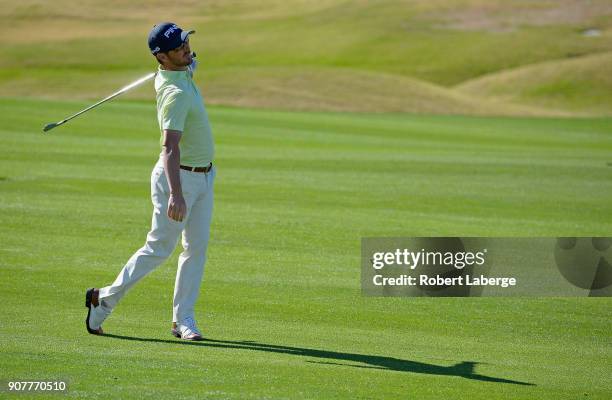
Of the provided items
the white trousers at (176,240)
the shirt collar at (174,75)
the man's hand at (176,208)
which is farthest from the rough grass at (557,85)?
the man's hand at (176,208)

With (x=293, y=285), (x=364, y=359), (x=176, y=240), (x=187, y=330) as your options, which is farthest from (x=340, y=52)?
(x=364, y=359)

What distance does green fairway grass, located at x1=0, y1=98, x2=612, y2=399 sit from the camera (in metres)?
7.02

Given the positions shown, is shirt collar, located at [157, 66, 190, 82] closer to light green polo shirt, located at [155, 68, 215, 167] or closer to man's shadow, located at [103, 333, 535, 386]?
light green polo shirt, located at [155, 68, 215, 167]

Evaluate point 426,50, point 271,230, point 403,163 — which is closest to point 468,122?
point 403,163

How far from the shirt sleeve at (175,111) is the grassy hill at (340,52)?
37.8 meters

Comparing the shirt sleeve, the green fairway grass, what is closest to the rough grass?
the green fairway grass

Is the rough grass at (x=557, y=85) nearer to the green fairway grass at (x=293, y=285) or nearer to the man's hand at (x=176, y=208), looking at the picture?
the green fairway grass at (x=293, y=285)

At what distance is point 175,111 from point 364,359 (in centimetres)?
222

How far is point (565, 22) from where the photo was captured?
89.5 m

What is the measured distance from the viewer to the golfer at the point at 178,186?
7.70 m

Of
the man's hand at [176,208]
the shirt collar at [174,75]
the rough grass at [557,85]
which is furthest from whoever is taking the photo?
the rough grass at [557,85]

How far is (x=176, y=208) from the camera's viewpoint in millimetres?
7652

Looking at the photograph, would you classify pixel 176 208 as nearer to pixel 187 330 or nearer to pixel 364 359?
pixel 187 330

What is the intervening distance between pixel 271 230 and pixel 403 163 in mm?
10022
